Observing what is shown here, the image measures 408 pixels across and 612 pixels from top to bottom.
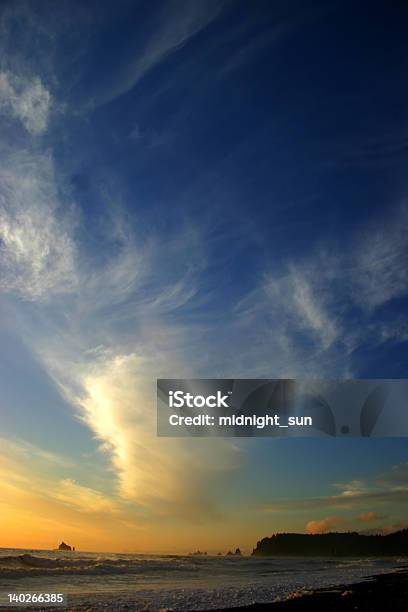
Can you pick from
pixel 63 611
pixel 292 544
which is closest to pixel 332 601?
pixel 63 611

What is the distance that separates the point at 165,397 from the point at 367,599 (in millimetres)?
11594

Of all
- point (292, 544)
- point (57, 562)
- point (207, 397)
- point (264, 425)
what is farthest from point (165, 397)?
point (292, 544)

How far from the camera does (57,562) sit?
4597cm

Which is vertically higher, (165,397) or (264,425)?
(165,397)

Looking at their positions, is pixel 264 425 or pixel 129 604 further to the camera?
pixel 264 425

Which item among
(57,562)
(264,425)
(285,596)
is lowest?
(57,562)

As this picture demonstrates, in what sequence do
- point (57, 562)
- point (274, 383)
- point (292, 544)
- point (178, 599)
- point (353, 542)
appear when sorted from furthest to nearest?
point (292, 544)
point (353, 542)
point (57, 562)
point (274, 383)
point (178, 599)

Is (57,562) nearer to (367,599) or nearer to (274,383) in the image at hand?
(274,383)

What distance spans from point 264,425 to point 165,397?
5.02 metres

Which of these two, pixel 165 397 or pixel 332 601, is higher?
pixel 165 397

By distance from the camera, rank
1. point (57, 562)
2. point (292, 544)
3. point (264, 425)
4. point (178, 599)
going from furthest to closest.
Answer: point (292, 544), point (57, 562), point (264, 425), point (178, 599)

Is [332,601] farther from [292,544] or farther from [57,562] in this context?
[292,544]

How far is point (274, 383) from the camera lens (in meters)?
24.5

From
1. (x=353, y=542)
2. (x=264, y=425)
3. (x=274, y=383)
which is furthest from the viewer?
(x=353, y=542)
